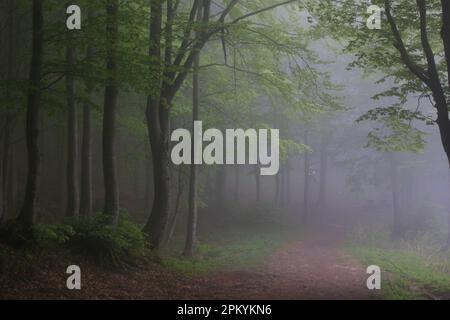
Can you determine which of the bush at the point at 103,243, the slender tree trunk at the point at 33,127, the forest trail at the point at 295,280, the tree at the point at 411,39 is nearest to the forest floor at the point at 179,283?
the forest trail at the point at 295,280

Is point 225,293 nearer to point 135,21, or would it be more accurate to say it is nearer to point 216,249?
point 135,21

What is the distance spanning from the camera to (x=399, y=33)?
11516 millimetres

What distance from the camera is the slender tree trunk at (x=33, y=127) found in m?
9.70

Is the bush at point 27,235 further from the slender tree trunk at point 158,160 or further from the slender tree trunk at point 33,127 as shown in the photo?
the slender tree trunk at point 158,160

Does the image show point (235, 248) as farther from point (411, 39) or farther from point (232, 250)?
point (411, 39)

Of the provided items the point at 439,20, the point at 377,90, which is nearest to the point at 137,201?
the point at 377,90

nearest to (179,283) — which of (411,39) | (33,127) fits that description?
(33,127)

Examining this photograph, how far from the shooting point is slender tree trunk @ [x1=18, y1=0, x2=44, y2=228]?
970cm

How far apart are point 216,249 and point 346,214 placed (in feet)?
68.9

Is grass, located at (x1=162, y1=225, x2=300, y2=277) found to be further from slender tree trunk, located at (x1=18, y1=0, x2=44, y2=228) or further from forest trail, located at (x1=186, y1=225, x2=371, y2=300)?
slender tree trunk, located at (x1=18, y1=0, x2=44, y2=228)

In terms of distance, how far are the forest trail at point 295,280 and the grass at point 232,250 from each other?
0.69 meters

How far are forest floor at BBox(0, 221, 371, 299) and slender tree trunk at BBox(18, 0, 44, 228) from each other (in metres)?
1.05

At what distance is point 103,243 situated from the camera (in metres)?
11.0

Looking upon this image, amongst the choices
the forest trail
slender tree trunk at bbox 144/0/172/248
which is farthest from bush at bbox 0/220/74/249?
slender tree trunk at bbox 144/0/172/248
